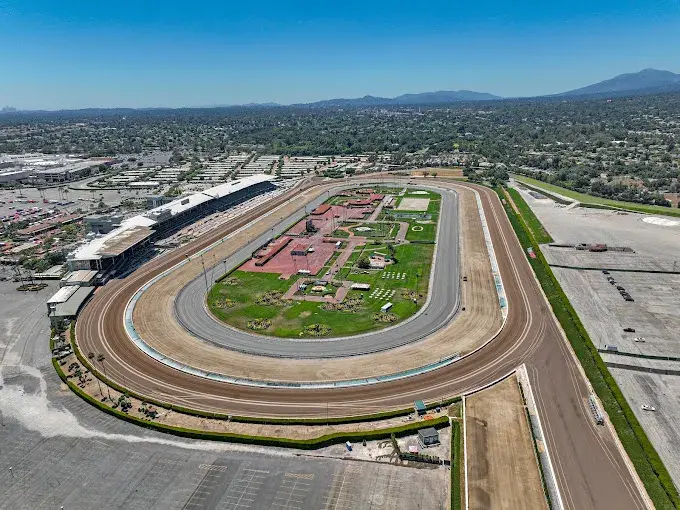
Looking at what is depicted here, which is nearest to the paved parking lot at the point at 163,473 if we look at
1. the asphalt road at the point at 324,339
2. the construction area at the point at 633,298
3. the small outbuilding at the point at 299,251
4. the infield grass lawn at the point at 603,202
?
the asphalt road at the point at 324,339

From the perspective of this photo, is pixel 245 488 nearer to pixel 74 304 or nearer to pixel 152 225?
pixel 74 304

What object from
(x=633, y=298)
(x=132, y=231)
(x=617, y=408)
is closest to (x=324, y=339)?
(x=617, y=408)

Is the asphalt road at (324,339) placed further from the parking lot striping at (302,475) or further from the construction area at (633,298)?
the construction area at (633,298)

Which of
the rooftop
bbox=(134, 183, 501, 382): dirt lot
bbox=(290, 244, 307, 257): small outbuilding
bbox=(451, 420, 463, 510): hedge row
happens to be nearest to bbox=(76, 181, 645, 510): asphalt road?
the rooftop

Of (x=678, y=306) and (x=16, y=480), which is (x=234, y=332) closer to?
(x=16, y=480)

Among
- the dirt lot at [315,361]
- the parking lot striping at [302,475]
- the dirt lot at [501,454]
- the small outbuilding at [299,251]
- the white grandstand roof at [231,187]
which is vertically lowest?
the parking lot striping at [302,475]
